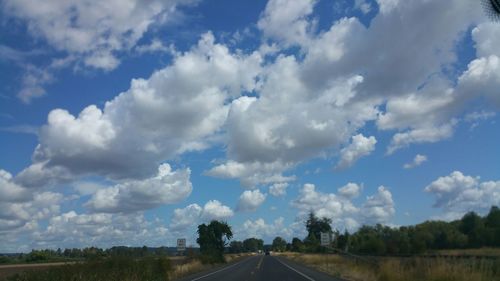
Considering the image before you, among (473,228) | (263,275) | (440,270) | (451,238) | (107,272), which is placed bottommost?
(263,275)

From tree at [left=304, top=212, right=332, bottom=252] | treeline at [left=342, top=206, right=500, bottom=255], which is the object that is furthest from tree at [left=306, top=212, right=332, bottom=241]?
treeline at [left=342, top=206, right=500, bottom=255]

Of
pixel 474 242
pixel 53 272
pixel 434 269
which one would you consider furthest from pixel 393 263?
pixel 474 242

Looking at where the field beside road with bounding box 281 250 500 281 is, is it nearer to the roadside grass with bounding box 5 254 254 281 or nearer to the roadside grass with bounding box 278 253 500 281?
the roadside grass with bounding box 278 253 500 281

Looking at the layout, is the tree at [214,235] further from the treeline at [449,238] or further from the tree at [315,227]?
the tree at [315,227]

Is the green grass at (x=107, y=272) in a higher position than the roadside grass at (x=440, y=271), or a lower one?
higher

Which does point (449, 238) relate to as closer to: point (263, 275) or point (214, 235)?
point (214, 235)

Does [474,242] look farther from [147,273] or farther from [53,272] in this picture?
[53,272]

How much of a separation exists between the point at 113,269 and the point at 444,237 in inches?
2554

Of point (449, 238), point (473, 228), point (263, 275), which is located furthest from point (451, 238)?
point (263, 275)

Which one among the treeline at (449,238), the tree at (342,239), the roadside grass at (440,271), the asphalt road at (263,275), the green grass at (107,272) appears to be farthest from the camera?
the tree at (342,239)

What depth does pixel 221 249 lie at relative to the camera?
91125 millimetres

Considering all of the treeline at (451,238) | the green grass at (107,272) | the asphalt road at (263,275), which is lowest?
the asphalt road at (263,275)

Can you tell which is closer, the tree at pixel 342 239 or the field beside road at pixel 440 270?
the field beside road at pixel 440 270

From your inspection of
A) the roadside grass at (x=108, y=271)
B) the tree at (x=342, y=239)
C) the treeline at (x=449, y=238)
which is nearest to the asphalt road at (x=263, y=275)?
the roadside grass at (x=108, y=271)
